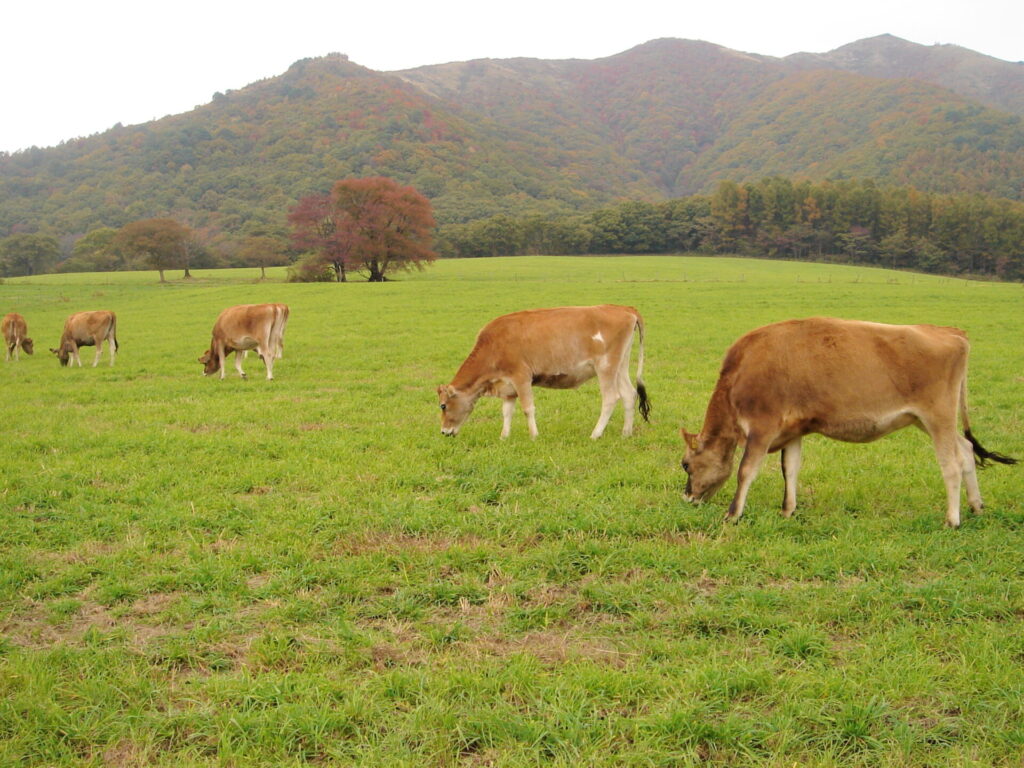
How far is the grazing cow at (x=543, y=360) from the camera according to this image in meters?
10.5

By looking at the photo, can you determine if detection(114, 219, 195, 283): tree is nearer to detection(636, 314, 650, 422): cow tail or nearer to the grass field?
the grass field

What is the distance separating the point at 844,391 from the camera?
259 inches

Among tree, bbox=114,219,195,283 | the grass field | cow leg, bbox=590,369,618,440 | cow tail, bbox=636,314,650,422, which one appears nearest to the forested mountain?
tree, bbox=114,219,195,283

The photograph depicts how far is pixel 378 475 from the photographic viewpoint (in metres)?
8.71

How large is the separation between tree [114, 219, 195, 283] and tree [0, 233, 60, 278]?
28690 millimetres

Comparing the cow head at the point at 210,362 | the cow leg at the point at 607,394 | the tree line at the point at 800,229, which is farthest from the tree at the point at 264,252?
the cow leg at the point at 607,394

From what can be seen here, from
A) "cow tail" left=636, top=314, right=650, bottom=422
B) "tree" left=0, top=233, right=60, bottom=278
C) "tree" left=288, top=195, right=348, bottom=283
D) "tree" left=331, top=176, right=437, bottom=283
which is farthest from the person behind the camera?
"tree" left=0, top=233, right=60, bottom=278

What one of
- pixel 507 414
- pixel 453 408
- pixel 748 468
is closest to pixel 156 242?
pixel 453 408

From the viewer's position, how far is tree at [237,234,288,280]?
7444 centimetres

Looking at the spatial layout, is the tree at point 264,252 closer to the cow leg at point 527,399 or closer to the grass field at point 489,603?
the grass field at point 489,603

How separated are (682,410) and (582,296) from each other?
1115 inches

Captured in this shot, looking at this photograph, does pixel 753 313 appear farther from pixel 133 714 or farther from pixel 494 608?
pixel 133 714

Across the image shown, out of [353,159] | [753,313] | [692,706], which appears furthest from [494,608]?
[353,159]

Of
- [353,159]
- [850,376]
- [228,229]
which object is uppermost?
[353,159]
